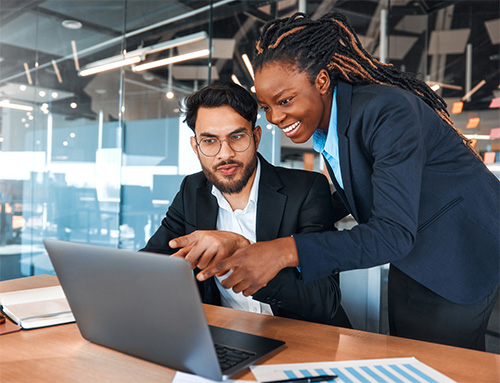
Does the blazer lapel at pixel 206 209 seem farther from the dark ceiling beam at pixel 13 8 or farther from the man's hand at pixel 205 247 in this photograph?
the dark ceiling beam at pixel 13 8

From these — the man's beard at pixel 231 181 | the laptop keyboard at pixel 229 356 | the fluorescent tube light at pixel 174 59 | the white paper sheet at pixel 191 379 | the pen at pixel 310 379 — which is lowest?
the white paper sheet at pixel 191 379

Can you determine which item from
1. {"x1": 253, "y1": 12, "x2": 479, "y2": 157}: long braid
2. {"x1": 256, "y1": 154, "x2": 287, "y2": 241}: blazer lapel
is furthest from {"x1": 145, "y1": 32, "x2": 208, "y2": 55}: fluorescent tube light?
{"x1": 253, "y1": 12, "x2": 479, "y2": 157}: long braid

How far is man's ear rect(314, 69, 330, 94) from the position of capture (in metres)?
1.18

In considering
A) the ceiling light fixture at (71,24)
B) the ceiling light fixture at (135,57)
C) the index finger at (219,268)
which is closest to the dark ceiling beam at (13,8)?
the ceiling light fixture at (71,24)

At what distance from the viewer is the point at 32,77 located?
367 centimetres

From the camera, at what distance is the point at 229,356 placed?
0.85m

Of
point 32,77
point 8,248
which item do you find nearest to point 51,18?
point 32,77

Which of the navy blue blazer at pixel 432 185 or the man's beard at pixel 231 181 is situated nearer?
the navy blue blazer at pixel 432 185

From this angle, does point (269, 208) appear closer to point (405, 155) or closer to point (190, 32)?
point (405, 155)

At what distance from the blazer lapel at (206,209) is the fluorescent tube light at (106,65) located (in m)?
2.83

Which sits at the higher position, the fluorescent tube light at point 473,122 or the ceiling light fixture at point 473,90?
the ceiling light fixture at point 473,90

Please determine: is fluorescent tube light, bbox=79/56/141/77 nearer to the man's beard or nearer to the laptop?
the man's beard

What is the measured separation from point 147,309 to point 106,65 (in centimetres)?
371

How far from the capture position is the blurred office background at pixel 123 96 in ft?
11.9
